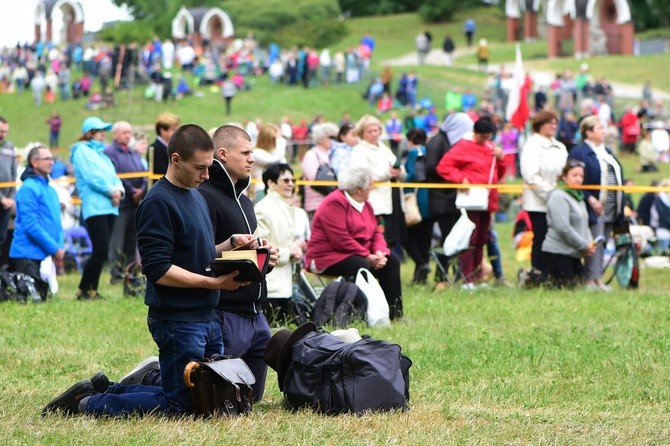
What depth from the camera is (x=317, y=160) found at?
1562 cm

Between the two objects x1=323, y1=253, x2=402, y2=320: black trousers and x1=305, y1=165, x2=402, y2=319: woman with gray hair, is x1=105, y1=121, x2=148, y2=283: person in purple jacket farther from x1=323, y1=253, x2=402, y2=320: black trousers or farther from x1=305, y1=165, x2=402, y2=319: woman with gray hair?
x1=323, y1=253, x2=402, y2=320: black trousers

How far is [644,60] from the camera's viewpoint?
61.7m

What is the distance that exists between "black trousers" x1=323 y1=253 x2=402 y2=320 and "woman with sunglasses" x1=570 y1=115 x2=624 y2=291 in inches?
136

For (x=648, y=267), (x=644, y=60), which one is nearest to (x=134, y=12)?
(x=644, y=60)

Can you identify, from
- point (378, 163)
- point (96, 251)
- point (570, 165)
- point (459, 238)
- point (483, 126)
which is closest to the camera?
point (96, 251)

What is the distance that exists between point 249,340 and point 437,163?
757 cm

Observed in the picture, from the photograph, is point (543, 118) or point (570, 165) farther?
point (543, 118)

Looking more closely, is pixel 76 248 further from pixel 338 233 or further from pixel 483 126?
pixel 338 233

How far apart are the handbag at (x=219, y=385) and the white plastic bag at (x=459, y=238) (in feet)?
22.9

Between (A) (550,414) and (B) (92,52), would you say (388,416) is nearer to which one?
(A) (550,414)

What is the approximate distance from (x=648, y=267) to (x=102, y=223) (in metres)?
8.51

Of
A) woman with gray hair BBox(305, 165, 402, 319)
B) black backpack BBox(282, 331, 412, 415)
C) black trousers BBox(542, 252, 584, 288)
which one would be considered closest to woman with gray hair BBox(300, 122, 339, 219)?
black trousers BBox(542, 252, 584, 288)

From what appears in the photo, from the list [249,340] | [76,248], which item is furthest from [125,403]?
[76,248]

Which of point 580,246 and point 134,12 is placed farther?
point 134,12
